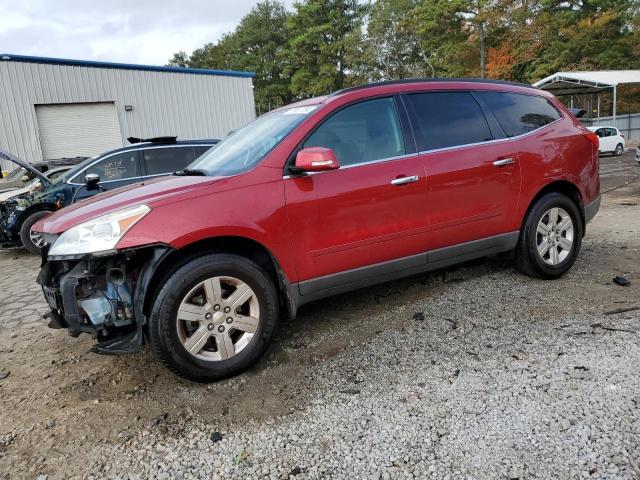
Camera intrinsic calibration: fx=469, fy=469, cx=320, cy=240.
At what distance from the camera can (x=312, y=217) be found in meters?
3.11

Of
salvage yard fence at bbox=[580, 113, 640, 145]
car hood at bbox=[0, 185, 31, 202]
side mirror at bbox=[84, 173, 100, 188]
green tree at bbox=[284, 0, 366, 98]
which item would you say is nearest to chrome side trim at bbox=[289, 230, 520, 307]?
side mirror at bbox=[84, 173, 100, 188]

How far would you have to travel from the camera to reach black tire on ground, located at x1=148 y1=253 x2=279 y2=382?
2680mm

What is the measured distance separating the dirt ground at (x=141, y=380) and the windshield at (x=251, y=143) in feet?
4.30

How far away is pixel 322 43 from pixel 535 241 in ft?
146

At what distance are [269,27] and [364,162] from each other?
176ft

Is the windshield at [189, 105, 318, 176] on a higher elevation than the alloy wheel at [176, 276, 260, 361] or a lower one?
higher

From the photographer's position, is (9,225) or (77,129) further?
(77,129)

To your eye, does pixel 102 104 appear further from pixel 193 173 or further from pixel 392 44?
pixel 392 44

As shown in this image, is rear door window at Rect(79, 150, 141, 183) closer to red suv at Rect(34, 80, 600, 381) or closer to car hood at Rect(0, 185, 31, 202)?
car hood at Rect(0, 185, 31, 202)

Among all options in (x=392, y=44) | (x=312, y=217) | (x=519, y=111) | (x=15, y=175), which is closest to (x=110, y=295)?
(x=312, y=217)

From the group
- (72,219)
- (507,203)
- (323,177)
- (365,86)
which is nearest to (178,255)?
(72,219)

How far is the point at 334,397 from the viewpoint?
8.77 feet

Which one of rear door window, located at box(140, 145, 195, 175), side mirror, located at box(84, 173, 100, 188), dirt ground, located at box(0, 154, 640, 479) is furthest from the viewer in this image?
rear door window, located at box(140, 145, 195, 175)

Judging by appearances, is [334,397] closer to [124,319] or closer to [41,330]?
[124,319]
